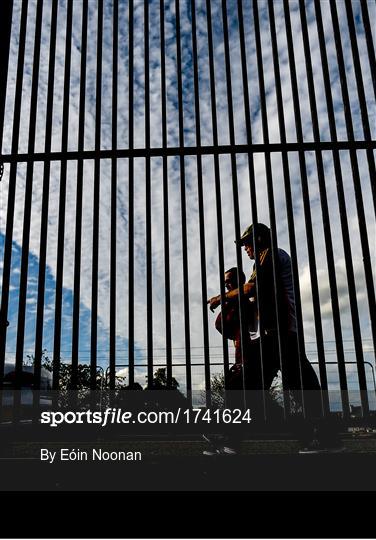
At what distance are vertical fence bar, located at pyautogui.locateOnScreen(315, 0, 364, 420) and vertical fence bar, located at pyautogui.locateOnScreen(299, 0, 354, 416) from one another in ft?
0.27

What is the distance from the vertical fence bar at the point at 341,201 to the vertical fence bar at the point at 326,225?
0.27 feet

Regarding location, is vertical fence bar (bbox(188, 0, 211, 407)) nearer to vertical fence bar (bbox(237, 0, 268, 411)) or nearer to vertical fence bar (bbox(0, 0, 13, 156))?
vertical fence bar (bbox(237, 0, 268, 411))

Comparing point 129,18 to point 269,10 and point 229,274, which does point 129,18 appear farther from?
point 229,274

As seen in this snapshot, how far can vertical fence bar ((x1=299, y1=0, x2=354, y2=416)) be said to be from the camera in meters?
2.58

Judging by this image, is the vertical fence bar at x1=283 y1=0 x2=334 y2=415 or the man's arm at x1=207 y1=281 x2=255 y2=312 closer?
the vertical fence bar at x1=283 y1=0 x2=334 y2=415

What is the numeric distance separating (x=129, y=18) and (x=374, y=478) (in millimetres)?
3162

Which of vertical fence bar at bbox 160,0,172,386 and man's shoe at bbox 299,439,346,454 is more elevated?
vertical fence bar at bbox 160,0,172,386

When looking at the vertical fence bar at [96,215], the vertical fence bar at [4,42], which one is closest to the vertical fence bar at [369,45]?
the vertical fence bar at [96,215]

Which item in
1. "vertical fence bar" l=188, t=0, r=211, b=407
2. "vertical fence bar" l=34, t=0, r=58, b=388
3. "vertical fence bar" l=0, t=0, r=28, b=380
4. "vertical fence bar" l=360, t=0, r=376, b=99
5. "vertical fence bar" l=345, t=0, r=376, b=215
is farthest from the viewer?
"vertical fence bar" l=360, t=0, r=376, b=99

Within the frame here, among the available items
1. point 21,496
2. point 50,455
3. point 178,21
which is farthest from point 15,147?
point 21,496

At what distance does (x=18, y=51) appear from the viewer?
316 cm

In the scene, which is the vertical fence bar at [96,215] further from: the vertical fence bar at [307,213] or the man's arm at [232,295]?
the vertical fence bar at [307,213]

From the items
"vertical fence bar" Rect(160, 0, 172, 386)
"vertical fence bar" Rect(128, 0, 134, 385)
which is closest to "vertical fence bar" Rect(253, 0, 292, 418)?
"vertical fence bar" Rect(160, 0, 172, 386)

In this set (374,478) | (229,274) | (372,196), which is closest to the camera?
(374,478)
